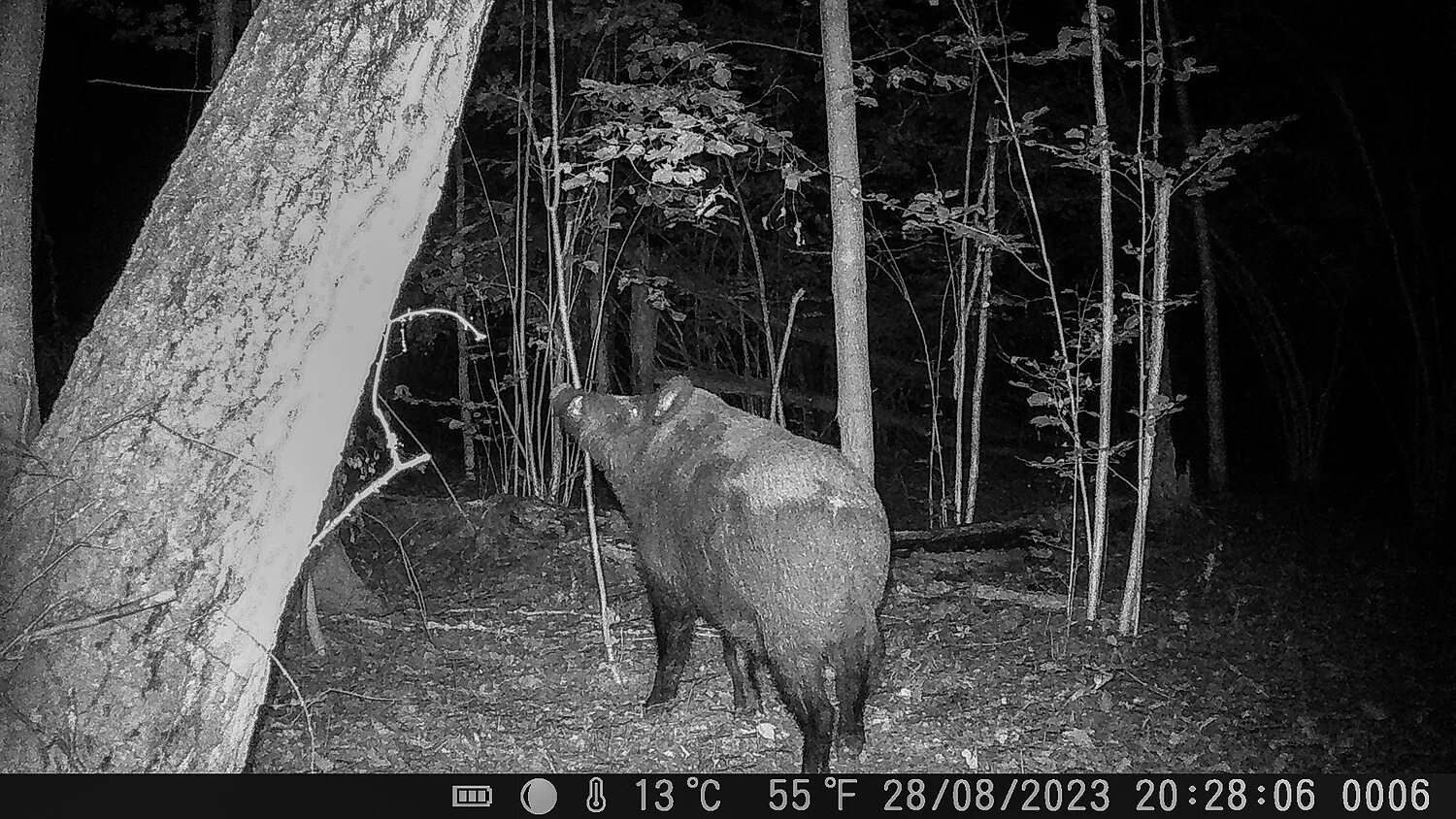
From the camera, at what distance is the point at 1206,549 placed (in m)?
7.90

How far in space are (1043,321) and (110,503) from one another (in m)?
13.7

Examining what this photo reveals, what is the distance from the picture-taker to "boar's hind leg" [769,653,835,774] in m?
3.30

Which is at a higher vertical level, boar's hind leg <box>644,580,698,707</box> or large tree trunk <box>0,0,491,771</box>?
large tree trunk <box>0,0,491,771</box>

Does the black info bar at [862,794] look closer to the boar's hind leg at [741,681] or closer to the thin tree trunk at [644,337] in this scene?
the boar's hind leg at [741,681]

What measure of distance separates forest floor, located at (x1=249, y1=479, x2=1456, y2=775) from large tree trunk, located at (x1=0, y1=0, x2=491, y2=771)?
29.5 inches

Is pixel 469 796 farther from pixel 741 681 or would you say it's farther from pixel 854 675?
pixel 741 681

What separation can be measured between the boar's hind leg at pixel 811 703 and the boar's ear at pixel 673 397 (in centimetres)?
126

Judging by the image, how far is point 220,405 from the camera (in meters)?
1.72

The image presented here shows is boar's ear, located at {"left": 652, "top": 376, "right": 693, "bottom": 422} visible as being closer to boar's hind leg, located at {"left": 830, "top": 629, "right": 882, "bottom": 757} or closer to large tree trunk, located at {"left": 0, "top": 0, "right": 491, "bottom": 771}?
boar's hind leg, located at {"left": 830, "top": 629, "right": 882, "bottom": 757}

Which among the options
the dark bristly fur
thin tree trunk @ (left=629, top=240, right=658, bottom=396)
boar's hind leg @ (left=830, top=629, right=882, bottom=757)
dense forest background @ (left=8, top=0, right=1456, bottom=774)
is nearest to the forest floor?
dense forest background @ (left=8, top=0, right=1456, bottom=774)

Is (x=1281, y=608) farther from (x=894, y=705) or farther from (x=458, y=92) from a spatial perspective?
(x=458, y=92)

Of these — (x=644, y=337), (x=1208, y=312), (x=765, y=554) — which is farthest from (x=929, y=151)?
(x=765, y=554)

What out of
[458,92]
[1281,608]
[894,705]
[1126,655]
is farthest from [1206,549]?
[458,92]

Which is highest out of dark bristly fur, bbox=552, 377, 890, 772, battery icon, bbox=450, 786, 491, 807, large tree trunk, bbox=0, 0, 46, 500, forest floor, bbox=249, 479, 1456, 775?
large tree trunk, bbox=0, 0, 46, 500
